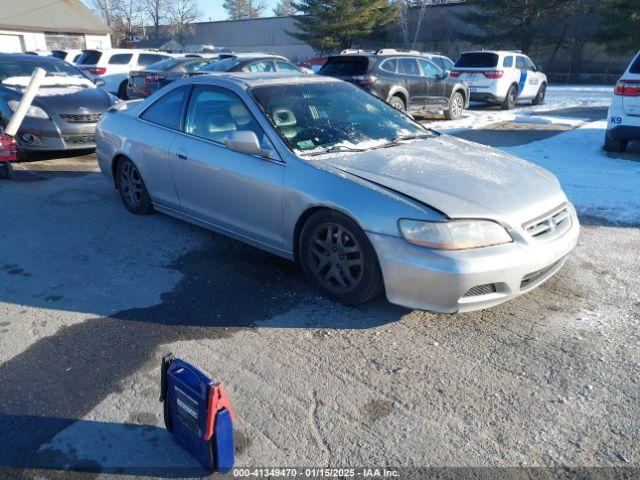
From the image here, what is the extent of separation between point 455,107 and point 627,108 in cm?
609

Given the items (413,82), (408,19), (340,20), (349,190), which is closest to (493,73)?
(413,82)

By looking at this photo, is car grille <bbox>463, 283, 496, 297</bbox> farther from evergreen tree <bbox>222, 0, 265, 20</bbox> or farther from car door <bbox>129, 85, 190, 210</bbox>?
evergreen tree <bbox>222, 0, 265, 20</bbox>

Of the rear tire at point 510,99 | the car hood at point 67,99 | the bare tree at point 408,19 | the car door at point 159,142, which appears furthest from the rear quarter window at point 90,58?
the bare tree at point 408,19

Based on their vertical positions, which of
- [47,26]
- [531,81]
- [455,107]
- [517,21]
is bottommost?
[455,107]

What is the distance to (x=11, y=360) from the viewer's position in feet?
10.3

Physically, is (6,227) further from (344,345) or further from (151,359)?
(344,345)

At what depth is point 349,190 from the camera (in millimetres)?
3496

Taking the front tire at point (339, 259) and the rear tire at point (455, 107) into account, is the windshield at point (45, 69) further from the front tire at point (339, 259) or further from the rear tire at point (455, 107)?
the rear tire at point (455, 107)

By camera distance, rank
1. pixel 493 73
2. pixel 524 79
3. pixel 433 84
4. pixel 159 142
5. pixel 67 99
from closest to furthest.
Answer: pixel 159 142 → pixel 67 99 → pixel 433 84 → pixel 493 73 → pixel 524 79

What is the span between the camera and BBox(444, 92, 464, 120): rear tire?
13492mm

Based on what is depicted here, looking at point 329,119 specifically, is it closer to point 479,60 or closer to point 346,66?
point 346,66

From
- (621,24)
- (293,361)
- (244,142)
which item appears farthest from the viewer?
(621,24)

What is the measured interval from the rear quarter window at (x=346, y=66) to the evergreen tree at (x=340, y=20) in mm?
31591

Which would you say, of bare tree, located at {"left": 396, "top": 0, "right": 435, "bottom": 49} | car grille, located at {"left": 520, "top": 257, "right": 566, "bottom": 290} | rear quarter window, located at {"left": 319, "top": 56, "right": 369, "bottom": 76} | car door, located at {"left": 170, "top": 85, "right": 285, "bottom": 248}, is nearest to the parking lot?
car grille, located at {"left": 520, "top": 257, "right": 566, "bottom": 290}
